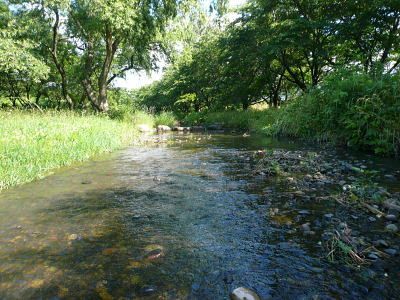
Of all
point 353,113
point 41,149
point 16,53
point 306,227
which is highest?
point 16,53

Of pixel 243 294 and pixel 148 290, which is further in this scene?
pixel 148 290

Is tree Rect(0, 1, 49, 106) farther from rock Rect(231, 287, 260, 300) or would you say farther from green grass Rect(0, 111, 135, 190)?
rock Rect(231, 287, 260, 300)

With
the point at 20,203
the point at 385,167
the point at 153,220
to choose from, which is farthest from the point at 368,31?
the point at 20,203

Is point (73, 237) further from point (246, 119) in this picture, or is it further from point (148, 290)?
point (246, 119)

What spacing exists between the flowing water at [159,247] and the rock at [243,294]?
8 cm

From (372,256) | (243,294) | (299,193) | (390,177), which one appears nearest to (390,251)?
(372,256)

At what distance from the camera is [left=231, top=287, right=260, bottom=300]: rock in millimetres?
2113

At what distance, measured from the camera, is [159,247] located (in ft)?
9.78

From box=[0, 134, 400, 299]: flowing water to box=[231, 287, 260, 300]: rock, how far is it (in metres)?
0.08

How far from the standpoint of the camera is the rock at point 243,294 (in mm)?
2113

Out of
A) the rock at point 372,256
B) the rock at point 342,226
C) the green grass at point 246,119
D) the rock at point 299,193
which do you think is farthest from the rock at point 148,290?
the green grass at point 246,119

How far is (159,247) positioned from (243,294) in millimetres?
1177

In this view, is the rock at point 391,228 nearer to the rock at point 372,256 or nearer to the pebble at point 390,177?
the rock at point 372,256

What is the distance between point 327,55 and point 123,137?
1455 centimetres
